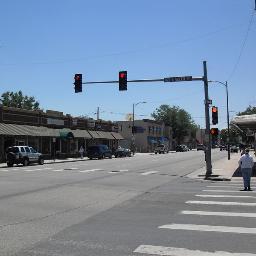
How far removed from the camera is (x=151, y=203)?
15125 millimetres

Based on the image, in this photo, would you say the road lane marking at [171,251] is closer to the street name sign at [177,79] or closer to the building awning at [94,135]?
the street name sign at [177,79]

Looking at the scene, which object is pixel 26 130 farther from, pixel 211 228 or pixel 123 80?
pixel 211 228

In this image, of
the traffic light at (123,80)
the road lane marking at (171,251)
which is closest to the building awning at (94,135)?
the traffic light at (123,80)

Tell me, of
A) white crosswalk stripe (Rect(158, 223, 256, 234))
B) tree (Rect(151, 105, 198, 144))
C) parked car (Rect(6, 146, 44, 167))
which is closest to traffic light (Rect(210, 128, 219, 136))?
parked car (Rect(6, 146, 44, 167))

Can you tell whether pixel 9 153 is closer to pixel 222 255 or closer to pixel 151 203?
pixel 151 203

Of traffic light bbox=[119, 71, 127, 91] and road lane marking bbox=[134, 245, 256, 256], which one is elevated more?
traffic light bbox=[119, 71, 127, 91]

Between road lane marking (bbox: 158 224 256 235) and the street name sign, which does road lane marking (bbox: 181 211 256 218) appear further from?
the street name sign

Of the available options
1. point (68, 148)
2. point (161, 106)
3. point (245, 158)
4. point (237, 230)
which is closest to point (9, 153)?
point (68, 148)

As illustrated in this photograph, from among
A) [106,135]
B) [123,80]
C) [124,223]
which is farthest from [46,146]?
[124,223]

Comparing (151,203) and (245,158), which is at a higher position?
(245,158)

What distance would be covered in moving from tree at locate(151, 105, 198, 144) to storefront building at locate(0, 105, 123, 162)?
67066 mm

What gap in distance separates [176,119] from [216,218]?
5312 inches

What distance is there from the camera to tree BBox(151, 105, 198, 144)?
14625cm

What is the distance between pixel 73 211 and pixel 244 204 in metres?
5.00
